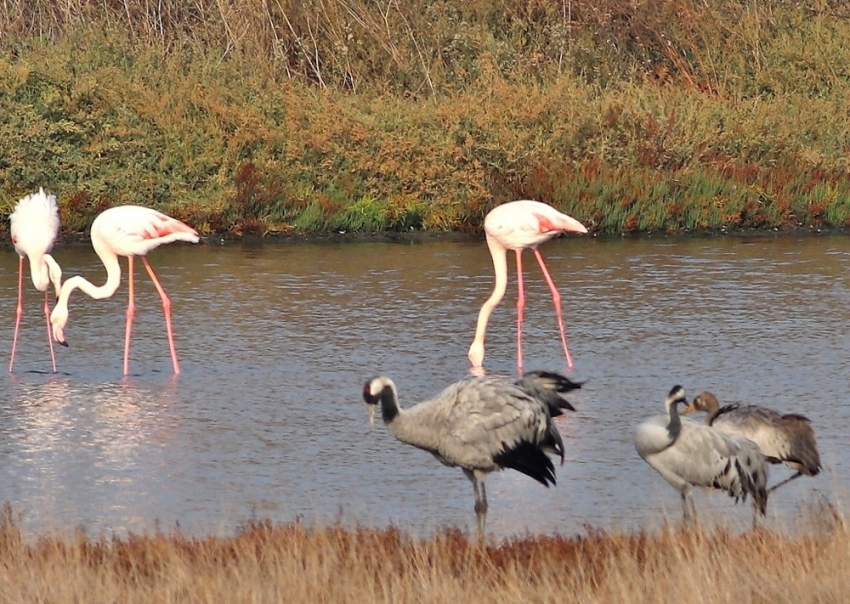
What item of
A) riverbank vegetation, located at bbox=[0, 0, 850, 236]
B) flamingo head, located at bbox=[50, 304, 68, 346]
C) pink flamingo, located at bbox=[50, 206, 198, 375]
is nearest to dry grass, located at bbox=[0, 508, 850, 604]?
flamingo head, located at bbox=[50, 304, 68, 346]

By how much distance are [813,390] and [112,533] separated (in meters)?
4.95

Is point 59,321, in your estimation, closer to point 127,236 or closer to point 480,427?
point 127,236

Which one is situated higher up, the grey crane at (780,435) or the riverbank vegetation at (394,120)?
the riverbank vegetation at (394,120)

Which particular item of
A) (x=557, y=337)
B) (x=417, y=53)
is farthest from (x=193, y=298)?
(x=417, y=53)

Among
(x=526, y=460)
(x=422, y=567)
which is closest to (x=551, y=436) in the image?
(x=526, y=460)

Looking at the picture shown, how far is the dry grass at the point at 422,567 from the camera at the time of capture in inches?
213

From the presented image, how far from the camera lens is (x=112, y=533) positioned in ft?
22.8

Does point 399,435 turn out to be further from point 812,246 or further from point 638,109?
point 638,109

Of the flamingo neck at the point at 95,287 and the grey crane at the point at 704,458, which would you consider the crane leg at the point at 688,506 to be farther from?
the flamingo neck at the point at 95,287

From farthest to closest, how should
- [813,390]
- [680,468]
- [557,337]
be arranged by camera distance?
[557,337] → [813,390] → [680,468]

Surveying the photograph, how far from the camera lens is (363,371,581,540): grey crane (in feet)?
23.0

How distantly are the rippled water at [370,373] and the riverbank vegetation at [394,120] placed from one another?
1357mm

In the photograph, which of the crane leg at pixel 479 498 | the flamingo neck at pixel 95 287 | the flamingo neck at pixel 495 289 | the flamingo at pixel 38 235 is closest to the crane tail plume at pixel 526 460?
the crane leg at pixel 479 498

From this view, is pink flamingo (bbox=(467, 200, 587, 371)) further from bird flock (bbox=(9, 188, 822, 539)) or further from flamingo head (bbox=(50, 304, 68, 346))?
bird flock (bbox=(9, 188, 822, 539))
